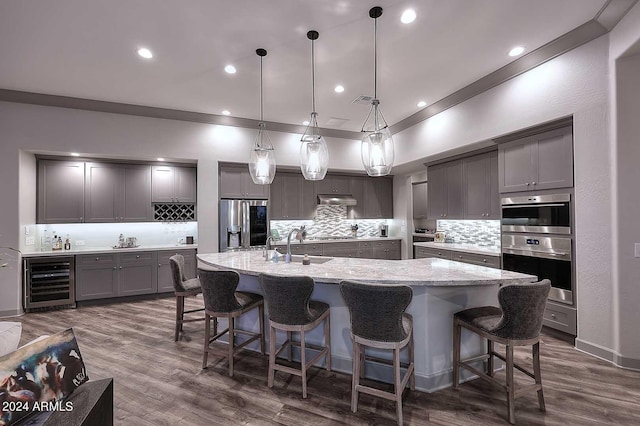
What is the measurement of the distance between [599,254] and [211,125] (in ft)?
19.5

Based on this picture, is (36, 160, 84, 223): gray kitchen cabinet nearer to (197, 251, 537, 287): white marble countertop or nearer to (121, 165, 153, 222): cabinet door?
(121, 165, 153, 222): cabinet door

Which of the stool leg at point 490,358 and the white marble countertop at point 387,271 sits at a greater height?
the white marble countertop at point 387,271

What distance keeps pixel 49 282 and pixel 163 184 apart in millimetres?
2338

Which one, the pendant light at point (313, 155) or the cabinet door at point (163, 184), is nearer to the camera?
the pendant light at point (313, 155)

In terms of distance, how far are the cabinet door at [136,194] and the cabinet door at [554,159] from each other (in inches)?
247

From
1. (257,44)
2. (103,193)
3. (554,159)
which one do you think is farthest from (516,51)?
(103,193)

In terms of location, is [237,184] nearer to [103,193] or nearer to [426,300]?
[103,193]

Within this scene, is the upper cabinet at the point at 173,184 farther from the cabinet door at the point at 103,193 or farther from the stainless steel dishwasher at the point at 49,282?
the stainless steel dishwasher at the point at 49,282

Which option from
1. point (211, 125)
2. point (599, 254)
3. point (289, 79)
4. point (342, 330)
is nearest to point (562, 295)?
point (599, 254)

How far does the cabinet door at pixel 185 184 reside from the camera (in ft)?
19.0

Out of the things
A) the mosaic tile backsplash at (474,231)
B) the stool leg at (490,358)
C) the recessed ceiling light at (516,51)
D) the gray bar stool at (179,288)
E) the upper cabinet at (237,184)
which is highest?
the recessed ceiling light at (516,51)

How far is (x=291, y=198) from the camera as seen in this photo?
6.53 m

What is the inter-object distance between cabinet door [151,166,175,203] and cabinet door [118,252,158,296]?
108cm

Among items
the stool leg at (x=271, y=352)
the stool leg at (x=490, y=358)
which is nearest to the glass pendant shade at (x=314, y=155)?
the stool leg at (x=271, y=352)
